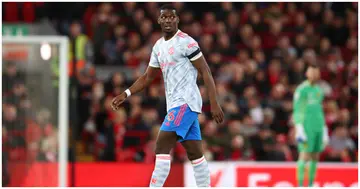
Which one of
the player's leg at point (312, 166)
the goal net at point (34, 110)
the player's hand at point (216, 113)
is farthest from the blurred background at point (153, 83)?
the player's hand at point (216, 113)

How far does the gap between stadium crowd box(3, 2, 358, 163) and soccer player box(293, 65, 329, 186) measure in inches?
123

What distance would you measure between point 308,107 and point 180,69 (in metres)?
4.37

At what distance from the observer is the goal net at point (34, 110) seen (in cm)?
1201

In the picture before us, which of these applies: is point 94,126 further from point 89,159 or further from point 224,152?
point 224,152

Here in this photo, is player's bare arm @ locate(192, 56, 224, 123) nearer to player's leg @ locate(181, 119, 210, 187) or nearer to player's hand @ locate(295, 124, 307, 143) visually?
player's leg @ locate(181, 119, 210, 187)

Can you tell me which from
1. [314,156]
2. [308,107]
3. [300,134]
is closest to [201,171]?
[300,134]

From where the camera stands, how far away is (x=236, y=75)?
16734mm

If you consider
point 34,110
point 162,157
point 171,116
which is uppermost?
point 171,116

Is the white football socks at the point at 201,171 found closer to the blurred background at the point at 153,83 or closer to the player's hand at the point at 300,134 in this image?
the player's hand at the point at 300,134

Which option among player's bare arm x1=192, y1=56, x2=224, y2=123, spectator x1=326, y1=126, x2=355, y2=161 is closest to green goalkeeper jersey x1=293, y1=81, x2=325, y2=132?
spectator x1=326, y1=126, x2=355, y2=161

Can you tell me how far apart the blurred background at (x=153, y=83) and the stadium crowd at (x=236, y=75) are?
24 millimetres

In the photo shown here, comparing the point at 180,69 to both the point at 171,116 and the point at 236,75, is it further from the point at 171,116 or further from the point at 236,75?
the point at 236,75

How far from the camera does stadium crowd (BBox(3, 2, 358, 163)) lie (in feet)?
49.3

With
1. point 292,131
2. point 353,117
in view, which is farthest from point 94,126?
point 353,117
